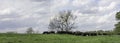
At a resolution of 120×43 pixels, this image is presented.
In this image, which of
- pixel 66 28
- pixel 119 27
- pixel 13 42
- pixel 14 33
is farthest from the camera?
pixel 66 28

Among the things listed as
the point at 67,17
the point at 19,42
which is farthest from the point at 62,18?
the point at 19,42

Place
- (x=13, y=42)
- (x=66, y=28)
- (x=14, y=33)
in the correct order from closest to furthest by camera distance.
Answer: (x=13, y=42) → (x=14, y=33) → (x=66, y=28)

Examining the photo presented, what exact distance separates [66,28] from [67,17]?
5026 mm

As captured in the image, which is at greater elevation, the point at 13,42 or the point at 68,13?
the point at 68,13

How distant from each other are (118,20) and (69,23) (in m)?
19.7

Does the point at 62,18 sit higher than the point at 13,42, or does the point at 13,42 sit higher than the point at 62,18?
the point at 62,18

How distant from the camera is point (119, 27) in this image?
300 feet

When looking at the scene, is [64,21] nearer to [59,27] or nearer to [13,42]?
[59,27]

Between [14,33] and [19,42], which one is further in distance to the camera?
[14,33]

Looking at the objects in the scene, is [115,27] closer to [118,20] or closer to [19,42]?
[118,20]

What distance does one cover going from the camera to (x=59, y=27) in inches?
4154

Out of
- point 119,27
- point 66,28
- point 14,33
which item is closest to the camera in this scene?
point 14,33

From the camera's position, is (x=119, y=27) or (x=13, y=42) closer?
(x=13, y=42)

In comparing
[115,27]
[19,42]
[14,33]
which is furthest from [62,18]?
[19,42]
